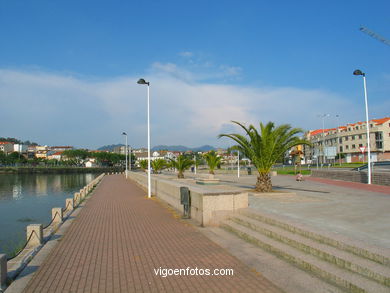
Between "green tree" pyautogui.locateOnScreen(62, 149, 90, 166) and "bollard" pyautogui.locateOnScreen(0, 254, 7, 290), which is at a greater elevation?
"green tree" pyautogui.locateOnScreen(62, 149, 90, 166)

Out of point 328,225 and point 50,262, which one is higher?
point 328,225

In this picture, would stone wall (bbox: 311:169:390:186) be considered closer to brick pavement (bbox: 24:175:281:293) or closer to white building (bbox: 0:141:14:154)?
brick pavement (bbox: 24:175:281:293)

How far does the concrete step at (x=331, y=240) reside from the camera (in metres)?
4.68

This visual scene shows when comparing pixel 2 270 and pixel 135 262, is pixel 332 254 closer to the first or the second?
pixel 135 262

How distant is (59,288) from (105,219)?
21.7ft

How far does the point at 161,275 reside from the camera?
17.4ft

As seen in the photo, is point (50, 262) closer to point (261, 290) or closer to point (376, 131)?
point (261, 290)

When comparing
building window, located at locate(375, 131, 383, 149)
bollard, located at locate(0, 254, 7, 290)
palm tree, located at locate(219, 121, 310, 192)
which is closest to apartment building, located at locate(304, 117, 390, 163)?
building window, located at locate(375, 131, 383, 149)

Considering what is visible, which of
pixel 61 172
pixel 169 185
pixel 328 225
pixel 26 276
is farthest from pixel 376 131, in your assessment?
pixel 61 172

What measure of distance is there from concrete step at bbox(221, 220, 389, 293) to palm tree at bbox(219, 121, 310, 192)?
25.9ft

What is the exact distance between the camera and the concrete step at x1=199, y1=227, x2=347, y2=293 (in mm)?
4520

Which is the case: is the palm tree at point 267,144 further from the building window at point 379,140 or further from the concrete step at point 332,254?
the building window at point 379,140

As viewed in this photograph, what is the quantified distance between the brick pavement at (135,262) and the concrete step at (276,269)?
157 millimetres

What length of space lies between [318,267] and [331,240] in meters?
0.81
